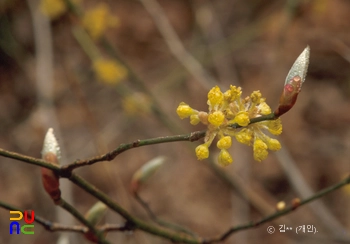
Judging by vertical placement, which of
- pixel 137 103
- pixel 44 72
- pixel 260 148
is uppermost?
pixel 44 72

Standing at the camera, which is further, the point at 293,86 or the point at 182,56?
the point at 182,56

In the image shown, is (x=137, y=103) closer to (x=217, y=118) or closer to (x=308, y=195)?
(x=308, y=195)

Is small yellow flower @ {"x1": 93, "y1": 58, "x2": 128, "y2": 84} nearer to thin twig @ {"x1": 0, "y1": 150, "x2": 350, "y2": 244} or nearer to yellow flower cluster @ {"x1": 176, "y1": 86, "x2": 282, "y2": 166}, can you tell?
thin twig @ {"x1": 0, "y1": 150, "x2": 350, "y2": 244}

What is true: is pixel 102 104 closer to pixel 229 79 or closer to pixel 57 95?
pixel 57 95

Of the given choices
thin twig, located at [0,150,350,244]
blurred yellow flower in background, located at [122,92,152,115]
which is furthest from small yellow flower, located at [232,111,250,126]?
blurred yellow flower in background, located at [122,92,152,115]

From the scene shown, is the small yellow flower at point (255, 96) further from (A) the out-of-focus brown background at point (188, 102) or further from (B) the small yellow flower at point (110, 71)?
(B) the small yellow flower at point (110, 71)

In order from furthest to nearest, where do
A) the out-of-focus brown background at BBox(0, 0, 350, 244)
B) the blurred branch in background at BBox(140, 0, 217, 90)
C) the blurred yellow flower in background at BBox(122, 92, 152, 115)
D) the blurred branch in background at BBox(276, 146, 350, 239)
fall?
the out-of-focus brown background at BBox(0, 0, 350, 244) → the blurred branch in background at BBox(140, 0, 217, 90) → the blurred yellow flower in background at BBox(122, 92, 152, 115) → the blurred branch in background at BBox(276, 146, 350, 239)

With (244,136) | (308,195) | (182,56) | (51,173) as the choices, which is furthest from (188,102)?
(244,136)
